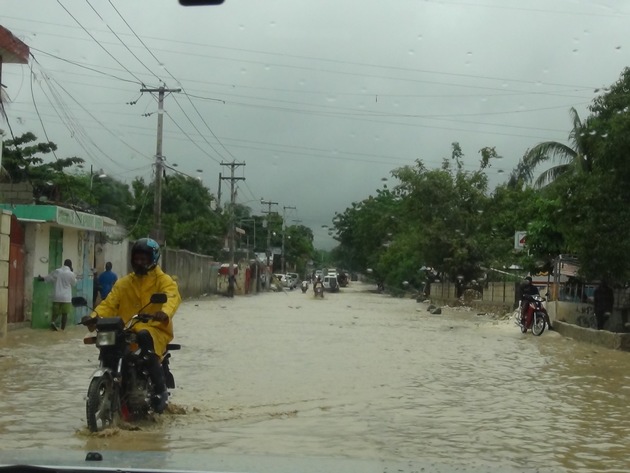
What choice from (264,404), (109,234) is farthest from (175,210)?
(264,404)

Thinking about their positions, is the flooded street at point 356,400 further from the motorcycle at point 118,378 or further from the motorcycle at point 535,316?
the motorcycle at point 535,316

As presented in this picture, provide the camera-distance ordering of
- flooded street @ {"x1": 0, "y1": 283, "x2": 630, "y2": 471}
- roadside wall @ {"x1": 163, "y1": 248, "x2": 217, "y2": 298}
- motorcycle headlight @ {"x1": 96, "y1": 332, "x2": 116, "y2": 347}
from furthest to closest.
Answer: roadside wall @ {"x1": 163, "y1": 248, "x2": 217, "y2": 298} → flooded street @ {"x1": 0, "y1": 283, "x2": 630, "y2": 471} → motorcycle headlight @ {"x1": 96, "y1": 332, "x2": 116, "y2": 347}

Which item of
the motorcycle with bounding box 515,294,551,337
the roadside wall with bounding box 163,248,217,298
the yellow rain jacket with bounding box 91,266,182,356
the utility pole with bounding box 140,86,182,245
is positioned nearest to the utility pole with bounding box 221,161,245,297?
the roadside wall with bounding box 163,248,217,298

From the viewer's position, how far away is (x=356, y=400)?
10367 millimetres

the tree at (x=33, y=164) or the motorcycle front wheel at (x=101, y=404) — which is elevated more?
the tree at (x=33, y=164)

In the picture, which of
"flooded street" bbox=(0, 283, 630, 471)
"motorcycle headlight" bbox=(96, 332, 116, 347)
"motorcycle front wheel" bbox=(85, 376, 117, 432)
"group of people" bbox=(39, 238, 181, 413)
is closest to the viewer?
"motorcycle front wheel" bbox=(85, 376, 117, 432)

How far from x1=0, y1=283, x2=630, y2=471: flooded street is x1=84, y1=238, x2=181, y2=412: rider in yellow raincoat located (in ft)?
1.98

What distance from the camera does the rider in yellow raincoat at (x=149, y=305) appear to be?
7.61 meters

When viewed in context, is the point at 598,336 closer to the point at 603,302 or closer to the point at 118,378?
the point at 603,302

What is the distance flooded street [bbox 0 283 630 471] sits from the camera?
7430 mm

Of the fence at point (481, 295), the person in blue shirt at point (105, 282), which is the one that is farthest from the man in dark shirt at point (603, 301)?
the fence at point (481, 295)

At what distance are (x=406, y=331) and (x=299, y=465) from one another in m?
19.1

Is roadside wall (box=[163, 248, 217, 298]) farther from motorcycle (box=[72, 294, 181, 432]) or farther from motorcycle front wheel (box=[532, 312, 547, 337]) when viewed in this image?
motorcycle (box=[72, 294, 181, 432])

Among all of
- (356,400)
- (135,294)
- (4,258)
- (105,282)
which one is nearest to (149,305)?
(135,294)
